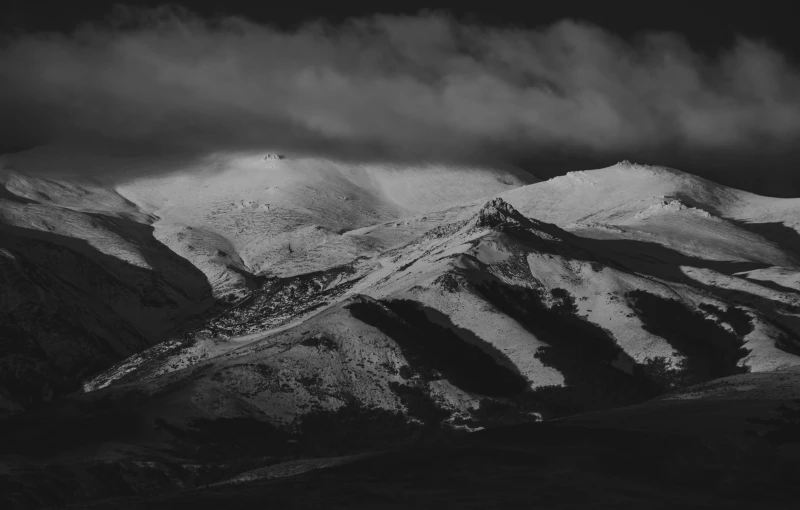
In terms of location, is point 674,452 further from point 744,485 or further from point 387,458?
point 387,458

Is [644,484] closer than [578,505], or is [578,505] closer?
[578,505]

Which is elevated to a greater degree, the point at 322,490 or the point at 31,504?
the point at 322,490

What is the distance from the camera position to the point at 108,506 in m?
171

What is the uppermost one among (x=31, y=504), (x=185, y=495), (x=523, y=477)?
(x=523, y=477)

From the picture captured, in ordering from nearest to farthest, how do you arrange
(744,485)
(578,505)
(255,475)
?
(578,505)
(744,485)
(255,475)

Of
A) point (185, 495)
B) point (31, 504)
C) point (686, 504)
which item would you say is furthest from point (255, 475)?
point (686, 504)

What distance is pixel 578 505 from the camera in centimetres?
16950

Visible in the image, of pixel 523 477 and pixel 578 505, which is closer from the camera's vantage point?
pixel 578 505

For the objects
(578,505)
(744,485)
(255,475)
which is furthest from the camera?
(255,475)

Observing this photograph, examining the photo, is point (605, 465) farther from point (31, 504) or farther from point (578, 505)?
point (31, 504)

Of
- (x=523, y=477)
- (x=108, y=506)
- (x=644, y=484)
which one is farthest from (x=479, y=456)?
(x=108, y=506)

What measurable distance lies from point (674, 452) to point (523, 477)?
28.4m

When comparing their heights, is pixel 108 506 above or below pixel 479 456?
below

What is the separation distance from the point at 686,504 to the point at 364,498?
43.6 m
